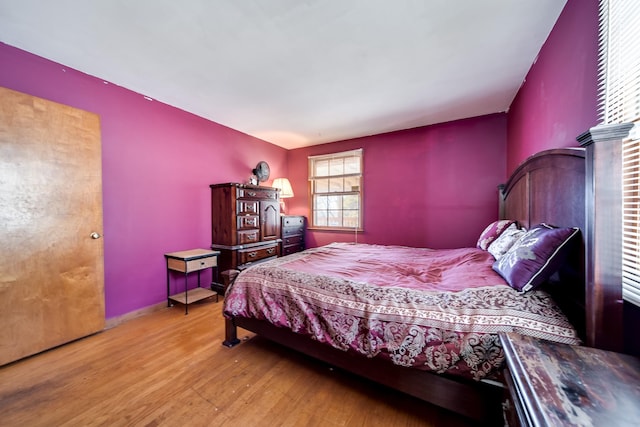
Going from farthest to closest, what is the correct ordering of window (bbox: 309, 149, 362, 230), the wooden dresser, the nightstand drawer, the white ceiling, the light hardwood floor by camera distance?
window (bbox: 309, 149, 362, 230)
the wooden dresser
the nightstand drawer
the white ceiling
the light hardwood floor

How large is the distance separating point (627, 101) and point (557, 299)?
0.97 metres

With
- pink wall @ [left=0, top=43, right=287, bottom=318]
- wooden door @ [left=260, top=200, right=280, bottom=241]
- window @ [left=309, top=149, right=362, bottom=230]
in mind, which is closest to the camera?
pink wall @ [left=0, top=43, right=287, bottom=318]

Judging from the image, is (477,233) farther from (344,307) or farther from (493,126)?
(344,307)

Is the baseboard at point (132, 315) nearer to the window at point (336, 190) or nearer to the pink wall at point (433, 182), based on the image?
the window at point (336, 190)

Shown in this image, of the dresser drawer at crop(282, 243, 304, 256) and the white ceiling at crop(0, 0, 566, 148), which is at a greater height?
the white ceiling at crop(0, 0, 566, 148)

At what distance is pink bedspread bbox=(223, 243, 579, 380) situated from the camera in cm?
108

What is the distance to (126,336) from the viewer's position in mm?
2193

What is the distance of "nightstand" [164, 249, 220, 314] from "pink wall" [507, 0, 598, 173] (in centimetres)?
352

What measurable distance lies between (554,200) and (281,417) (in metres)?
2.11

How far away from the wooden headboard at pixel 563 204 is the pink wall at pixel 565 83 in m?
0.20

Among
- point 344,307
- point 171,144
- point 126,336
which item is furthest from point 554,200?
point 171,144

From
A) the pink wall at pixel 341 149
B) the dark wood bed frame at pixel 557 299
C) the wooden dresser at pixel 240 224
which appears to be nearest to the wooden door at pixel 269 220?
the wooden dresser at pixel 240 224

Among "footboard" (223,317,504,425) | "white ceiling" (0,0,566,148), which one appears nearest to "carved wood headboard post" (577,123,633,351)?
"footboard" (223,317,504,425)

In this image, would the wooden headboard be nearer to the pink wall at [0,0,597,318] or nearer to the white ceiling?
the pink wall at [0,0,597,318]
